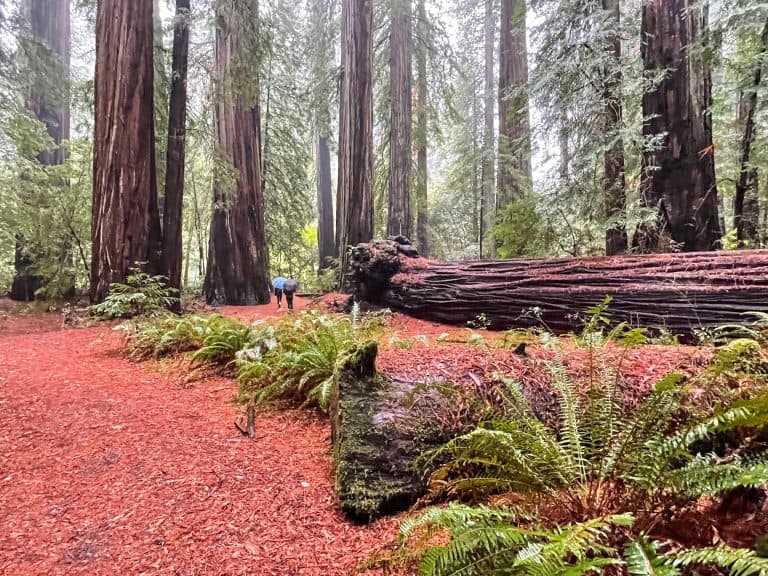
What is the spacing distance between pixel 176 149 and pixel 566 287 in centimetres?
594

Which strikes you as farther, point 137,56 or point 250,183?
point 250,183

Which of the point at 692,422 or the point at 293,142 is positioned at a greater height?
the point at 293,142

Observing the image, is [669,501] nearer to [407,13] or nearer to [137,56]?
[137,56]

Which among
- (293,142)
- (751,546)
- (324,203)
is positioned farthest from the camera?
(324,203)

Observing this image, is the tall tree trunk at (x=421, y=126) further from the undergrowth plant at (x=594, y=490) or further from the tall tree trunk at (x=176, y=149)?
the undergrowth plant at (x=594, y=490)

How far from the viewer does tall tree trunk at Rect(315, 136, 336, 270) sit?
49.9 feet

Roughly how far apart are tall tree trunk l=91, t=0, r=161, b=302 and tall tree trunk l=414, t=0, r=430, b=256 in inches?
311

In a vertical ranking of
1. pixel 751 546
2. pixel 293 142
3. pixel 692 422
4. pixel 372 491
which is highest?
pixel 293 142

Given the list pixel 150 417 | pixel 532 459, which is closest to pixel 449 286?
pixel 150 417

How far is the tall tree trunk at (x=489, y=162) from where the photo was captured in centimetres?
997

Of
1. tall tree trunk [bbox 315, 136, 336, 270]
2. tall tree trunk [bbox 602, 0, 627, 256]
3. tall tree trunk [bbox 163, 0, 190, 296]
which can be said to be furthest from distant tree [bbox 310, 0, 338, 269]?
tall tree trunk [bbox 602, 0, 627, 256]

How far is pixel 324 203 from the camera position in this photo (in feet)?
52.4

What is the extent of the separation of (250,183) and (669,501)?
28.7ft

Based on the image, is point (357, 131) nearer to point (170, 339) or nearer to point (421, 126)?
point (421, 126)
